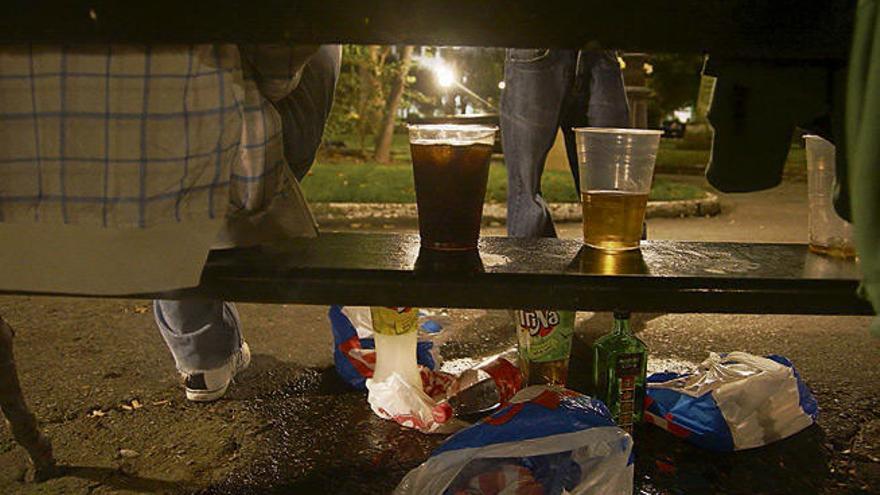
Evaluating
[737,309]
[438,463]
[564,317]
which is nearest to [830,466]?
[564,317]

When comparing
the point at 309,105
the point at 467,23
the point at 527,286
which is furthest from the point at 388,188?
the point at 467,23

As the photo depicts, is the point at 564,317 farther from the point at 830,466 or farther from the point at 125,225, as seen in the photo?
the point at 125,225

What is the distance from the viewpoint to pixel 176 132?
4.90ft

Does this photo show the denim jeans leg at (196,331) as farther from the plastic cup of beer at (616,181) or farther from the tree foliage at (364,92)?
the tree foliage at (364,92)

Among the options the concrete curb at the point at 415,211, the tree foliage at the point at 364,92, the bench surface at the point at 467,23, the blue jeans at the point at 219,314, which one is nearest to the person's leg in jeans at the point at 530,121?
the blue jeans at the point at 219,314

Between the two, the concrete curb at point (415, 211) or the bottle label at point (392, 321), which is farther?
the concrete curb at point (415, 211)

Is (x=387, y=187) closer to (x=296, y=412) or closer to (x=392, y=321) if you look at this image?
(x=296, y=412)

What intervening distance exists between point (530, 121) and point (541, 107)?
0.09 m

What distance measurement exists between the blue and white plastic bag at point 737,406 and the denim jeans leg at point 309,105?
5.00 feet

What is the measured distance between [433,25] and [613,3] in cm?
33

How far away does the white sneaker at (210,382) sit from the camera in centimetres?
288

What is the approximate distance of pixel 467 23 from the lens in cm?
137

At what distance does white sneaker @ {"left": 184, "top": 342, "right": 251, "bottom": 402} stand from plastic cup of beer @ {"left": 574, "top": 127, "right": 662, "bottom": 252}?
1.60 meters

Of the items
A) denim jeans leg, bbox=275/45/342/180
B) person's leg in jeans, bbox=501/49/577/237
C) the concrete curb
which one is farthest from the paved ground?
the concrete curb
